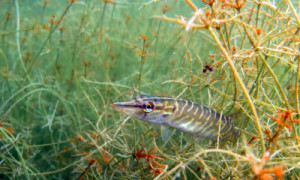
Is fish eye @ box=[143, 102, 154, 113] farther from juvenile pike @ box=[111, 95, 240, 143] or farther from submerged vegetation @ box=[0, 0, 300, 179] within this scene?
submerged vegetation @ box=[0, 0, 300, 179]

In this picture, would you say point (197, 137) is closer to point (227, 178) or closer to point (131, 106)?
point (227, 178)

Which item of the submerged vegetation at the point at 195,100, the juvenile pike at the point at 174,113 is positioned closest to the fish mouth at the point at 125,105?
the juvenile pike at the point at 174,113

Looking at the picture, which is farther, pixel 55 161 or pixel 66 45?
pixel 66 45

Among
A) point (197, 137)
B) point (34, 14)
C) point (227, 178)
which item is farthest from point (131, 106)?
point (34, 14)

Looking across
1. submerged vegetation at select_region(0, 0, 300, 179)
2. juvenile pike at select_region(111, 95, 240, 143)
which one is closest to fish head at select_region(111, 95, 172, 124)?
juvenile pike at select_region(111, 95, 240, 143)

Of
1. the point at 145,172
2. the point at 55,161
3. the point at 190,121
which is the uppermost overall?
the point at 190,121

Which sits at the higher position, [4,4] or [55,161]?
[4,4]

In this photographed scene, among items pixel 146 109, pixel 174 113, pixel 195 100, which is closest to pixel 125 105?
pixel 146 109

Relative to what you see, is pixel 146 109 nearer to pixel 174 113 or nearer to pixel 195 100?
pixel 174 113
